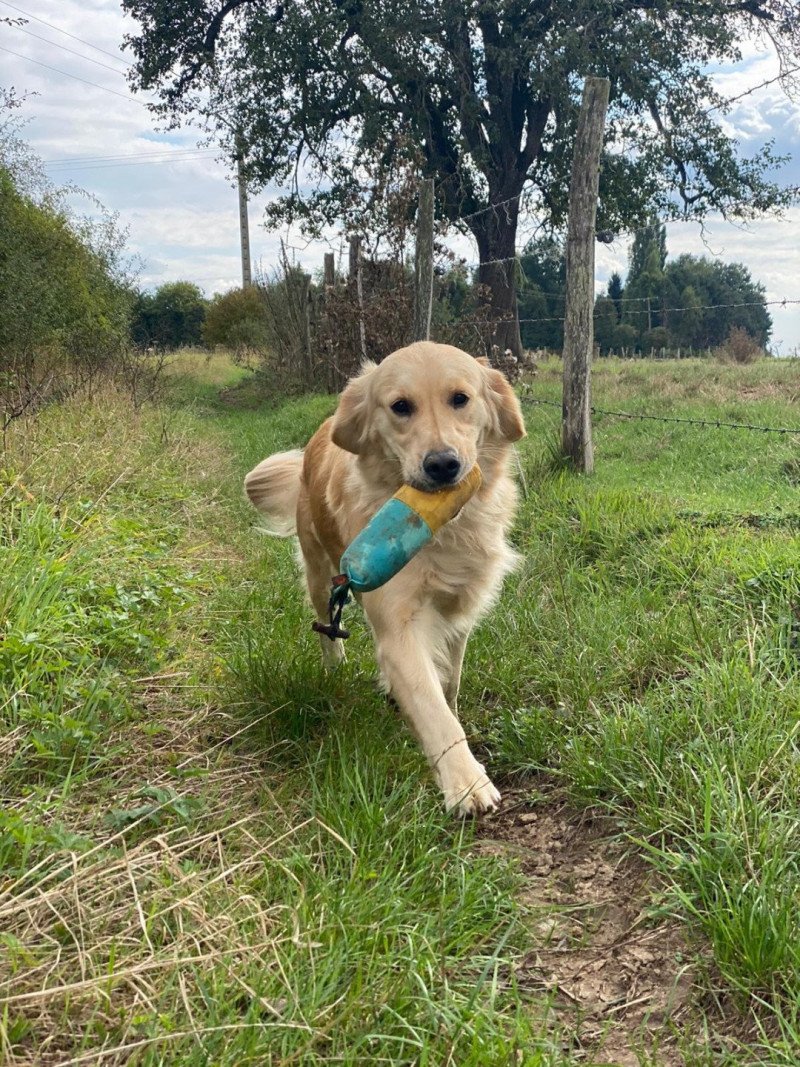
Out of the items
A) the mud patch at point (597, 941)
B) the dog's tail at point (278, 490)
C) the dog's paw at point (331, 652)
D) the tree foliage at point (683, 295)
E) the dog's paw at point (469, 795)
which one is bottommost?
the mud patch at point (597, 941)

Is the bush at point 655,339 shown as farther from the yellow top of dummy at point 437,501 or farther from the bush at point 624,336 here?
the yellow top of dummy at point 437,501

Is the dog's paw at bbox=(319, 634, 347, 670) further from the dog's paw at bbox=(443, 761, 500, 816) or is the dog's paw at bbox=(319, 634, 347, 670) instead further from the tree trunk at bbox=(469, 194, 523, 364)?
the tree trunk at bbox=(469, 194, 523, 364)

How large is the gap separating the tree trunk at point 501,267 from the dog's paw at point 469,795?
12.7m

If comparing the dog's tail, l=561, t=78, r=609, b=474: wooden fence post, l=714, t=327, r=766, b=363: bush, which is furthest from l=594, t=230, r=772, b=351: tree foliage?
the dog's tail

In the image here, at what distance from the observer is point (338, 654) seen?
341 cm

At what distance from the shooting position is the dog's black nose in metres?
2.59

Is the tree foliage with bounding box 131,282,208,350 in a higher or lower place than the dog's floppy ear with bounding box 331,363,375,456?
higher

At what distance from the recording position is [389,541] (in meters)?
2.47

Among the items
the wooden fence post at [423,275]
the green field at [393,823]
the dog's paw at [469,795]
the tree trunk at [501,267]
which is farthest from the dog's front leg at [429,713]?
the tree trunk at [501,267]

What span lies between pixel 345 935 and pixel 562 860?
→ 81cm

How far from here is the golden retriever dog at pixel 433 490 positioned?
2.39 m

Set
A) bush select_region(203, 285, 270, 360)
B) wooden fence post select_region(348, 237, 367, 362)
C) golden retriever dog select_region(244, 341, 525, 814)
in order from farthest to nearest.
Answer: bush select_region(203, 285, 270, 360) → wooden fence post select_region(348, 237, 367, 362) → golden retriever dog select_region(244, 341, 525, 814)

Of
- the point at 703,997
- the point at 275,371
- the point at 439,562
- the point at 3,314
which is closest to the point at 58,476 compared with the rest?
the point at 439,562

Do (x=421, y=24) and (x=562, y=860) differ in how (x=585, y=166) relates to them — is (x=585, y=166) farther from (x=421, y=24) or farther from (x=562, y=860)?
(x=421, y=24)
